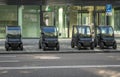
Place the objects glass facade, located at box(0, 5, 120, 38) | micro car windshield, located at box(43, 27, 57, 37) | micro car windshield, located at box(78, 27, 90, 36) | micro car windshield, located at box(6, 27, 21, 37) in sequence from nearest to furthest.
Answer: micro car windshield, located at box(6, 27, 21, 37)
micro car windshield, located at box(43, 27, 57, 37)
micro car windshield, located at box(78, 27, 90, 36)
glass facade, located at box(0, 5, 120, 38)

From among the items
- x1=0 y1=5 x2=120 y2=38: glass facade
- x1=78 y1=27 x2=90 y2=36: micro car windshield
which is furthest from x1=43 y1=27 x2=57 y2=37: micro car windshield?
x1=0 y1=5 x2=120 y2=38: glass facade

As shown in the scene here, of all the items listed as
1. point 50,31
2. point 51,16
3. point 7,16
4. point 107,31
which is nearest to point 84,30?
point 107,31

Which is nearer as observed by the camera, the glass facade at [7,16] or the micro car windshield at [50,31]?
the micro car windshield at [50,31]

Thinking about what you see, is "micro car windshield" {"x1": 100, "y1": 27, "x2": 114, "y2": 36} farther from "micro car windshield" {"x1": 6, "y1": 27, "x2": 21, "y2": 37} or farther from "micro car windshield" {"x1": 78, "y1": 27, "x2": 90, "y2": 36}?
"micro car windshield" {"x1": 6, "y1": 27, "x2": 21, "y2": 37}

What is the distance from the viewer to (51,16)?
35.9 m

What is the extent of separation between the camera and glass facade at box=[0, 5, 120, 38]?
35.4 meters

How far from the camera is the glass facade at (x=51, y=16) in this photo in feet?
116

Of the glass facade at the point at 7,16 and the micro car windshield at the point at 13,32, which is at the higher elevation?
the glass facade at the point at 7,16

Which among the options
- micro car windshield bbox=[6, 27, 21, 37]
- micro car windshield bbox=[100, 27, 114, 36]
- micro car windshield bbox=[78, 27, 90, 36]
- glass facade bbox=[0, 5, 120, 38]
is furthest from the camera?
glass facade bbox=[0, 5, 120, 38]

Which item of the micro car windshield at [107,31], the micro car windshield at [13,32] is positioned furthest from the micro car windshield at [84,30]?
the micro car windshield at [13,32]

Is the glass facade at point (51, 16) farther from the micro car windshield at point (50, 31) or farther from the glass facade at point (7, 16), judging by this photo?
the micro car windshield at point (50, 31)

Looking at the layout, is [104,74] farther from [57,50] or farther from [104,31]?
[104,31]

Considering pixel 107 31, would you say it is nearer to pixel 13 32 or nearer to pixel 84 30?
pixel 84 30

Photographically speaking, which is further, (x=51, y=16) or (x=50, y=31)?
(x=51, y=16)
